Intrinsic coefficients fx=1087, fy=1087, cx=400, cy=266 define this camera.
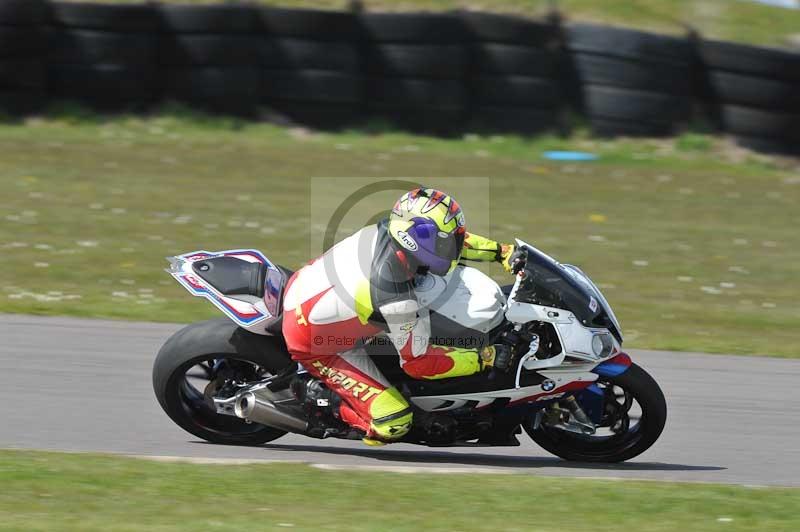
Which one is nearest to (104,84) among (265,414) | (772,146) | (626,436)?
(772,146)

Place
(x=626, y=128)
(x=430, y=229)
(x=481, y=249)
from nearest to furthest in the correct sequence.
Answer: (x=430, y=229), (x=481, y=249), (x=626, y=128)

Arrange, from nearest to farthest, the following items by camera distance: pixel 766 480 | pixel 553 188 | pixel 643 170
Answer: pixel 766 480
pixel 553 188
pixel 643 170

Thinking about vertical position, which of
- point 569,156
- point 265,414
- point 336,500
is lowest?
point 336,500

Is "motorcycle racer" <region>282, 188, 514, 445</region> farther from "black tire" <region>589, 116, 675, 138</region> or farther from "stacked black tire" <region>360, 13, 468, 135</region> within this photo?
"black tire" <region>589, 116, 675, 138</region>

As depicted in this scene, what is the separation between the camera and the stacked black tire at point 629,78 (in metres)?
15.0

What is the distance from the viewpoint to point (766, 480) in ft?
19.4

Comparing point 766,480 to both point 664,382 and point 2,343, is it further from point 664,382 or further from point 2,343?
point 2,343

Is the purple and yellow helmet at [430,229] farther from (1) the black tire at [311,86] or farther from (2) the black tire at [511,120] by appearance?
(2) the black tire at [511,120]

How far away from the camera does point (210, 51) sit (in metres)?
15.1

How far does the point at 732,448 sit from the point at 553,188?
7.82 metres

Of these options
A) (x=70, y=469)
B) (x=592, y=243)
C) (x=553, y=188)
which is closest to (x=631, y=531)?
(x=70, y=469)

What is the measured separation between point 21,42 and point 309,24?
3.87 meters

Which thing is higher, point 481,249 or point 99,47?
point 99,47

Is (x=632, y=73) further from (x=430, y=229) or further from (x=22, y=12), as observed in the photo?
(x=430, y=229)
